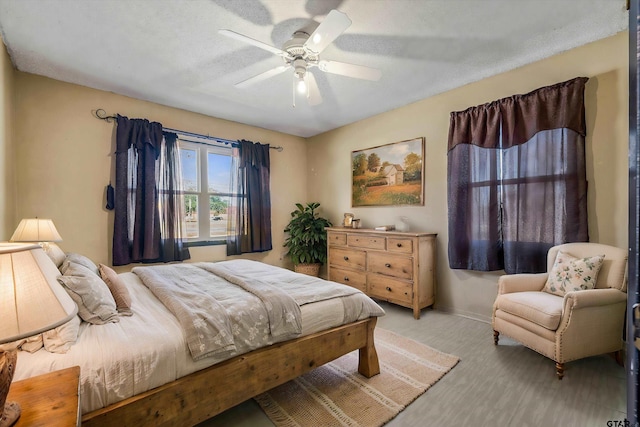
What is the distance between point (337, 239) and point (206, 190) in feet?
6.85

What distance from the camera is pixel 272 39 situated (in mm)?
2355

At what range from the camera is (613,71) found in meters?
2.37

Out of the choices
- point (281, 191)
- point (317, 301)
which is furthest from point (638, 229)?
point (281, 191)

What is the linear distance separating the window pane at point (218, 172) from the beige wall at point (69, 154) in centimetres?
80

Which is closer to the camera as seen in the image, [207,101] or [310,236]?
[207,101]

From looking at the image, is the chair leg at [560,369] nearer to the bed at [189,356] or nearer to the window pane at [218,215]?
the bed at [189,356]

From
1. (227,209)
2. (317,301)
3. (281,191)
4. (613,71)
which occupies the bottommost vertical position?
(317,301)

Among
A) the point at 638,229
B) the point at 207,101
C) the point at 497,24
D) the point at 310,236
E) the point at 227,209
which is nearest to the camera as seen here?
the point at 638,229

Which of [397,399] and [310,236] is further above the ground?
[310,236]

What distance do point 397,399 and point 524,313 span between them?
124cm

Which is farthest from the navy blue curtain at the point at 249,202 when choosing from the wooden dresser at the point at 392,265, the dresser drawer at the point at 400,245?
the dresser drawer at the point at 400,245

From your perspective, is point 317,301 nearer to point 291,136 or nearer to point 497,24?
point 497,24

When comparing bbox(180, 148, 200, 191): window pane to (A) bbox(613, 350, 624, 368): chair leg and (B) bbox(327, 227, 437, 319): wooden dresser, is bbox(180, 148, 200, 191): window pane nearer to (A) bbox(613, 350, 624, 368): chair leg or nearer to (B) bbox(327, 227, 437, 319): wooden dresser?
(B) bbox(327, 227, 437, 319): wooden dresser

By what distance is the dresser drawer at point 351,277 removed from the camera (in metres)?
3.75
